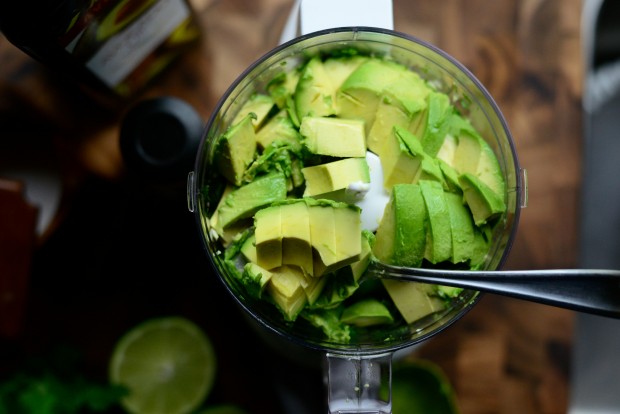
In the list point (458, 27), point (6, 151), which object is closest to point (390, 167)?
point (458, 27)

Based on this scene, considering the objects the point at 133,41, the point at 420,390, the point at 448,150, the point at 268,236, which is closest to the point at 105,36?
the point at 133,41

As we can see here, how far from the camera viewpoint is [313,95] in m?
0.84

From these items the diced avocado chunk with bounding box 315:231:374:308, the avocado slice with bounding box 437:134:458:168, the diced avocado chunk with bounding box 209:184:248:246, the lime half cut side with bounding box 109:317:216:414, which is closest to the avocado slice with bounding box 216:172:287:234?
the diced avocado chunk with bounding box 209:184:248:246

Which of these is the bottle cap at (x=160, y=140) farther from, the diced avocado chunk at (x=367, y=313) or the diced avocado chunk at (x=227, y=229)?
the diced avocado chunk at (x=367, y=313)

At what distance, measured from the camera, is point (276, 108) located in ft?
2.86

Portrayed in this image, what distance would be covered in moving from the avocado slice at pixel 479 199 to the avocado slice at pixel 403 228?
0.07 meters

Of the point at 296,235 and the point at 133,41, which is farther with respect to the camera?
the point at 133,41

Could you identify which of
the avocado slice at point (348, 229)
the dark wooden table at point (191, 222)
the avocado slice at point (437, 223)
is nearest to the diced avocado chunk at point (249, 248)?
the avocado slice at point (348, 229)

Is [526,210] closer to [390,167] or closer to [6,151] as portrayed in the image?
[390,167]

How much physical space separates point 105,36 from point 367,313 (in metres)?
0.53

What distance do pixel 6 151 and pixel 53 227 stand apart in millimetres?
184

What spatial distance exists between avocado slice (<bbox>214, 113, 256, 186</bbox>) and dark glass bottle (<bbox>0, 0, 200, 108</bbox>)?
0.23 meters

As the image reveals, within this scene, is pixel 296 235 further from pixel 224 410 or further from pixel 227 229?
pixel 224 410

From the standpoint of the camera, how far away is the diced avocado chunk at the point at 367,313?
82 cm
